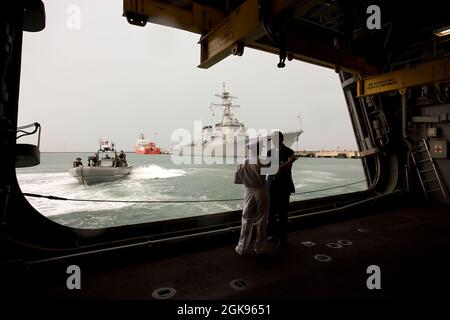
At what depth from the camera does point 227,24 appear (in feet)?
10.8

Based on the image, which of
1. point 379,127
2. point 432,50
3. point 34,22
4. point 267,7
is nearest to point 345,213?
point 379,127

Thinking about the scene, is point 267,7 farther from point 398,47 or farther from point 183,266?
point 398,47

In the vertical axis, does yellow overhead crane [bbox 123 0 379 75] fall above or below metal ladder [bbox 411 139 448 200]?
above

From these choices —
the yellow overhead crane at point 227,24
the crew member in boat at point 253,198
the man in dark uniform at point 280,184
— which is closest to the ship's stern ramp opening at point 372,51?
the yellow overhead crane at point 227,24

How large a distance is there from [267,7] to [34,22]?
2.76m

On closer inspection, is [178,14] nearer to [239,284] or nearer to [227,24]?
[227,24]

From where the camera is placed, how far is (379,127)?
664 cm

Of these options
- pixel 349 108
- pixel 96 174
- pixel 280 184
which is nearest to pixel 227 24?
pixel 280 184

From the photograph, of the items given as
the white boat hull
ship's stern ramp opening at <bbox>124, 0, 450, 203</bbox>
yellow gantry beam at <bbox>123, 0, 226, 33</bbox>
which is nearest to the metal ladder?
ship's stern ramp opening at <bbox>124, 0, 450, 203</bbox>

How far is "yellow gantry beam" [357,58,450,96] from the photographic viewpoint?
14.1 feet

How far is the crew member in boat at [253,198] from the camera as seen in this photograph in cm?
289

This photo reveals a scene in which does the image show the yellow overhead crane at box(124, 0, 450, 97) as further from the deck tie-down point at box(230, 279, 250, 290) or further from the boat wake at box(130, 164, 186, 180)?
the boat wake at box(130, 164, 186, 180)

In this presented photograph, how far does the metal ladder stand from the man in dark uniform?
17.1ft

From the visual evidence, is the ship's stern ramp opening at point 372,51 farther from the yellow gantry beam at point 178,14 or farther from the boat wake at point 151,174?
the boat wake at point 151,174
